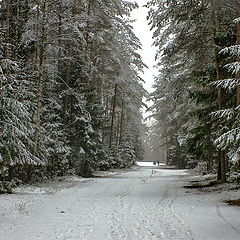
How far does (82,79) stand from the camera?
2352 cm

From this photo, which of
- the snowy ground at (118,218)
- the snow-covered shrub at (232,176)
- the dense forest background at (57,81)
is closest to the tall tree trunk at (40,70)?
the dense forest background at (57,81)

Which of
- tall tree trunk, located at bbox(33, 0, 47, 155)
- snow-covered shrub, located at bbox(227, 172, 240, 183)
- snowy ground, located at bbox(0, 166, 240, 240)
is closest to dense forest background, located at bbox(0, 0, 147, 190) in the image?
tall tree trunk, located at bbox(33, 0, 47, 155)

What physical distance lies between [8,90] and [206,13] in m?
8.95

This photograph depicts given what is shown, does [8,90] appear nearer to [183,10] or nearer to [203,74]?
[183,10]

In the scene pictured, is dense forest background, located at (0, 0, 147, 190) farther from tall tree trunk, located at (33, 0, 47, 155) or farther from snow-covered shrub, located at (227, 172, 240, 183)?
snow-covered shrub, located at (227, 172, 240, 183)

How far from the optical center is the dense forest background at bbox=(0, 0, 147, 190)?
12.4 m

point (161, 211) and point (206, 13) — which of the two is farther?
point (206, 13)

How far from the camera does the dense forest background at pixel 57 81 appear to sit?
12414 millimetres

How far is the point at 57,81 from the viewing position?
75.0 feet

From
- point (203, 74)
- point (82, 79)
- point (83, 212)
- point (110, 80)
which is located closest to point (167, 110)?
point (110, 80)

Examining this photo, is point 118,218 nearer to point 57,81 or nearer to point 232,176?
point 232,176

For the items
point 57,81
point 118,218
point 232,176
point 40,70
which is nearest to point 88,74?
point 57,81

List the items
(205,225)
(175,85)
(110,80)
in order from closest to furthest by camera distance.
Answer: (205,225)
(175,85)
(110,80)

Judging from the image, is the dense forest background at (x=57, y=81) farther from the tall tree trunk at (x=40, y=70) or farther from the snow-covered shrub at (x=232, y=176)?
the snow-covered shrub at (x=232, y=176)
